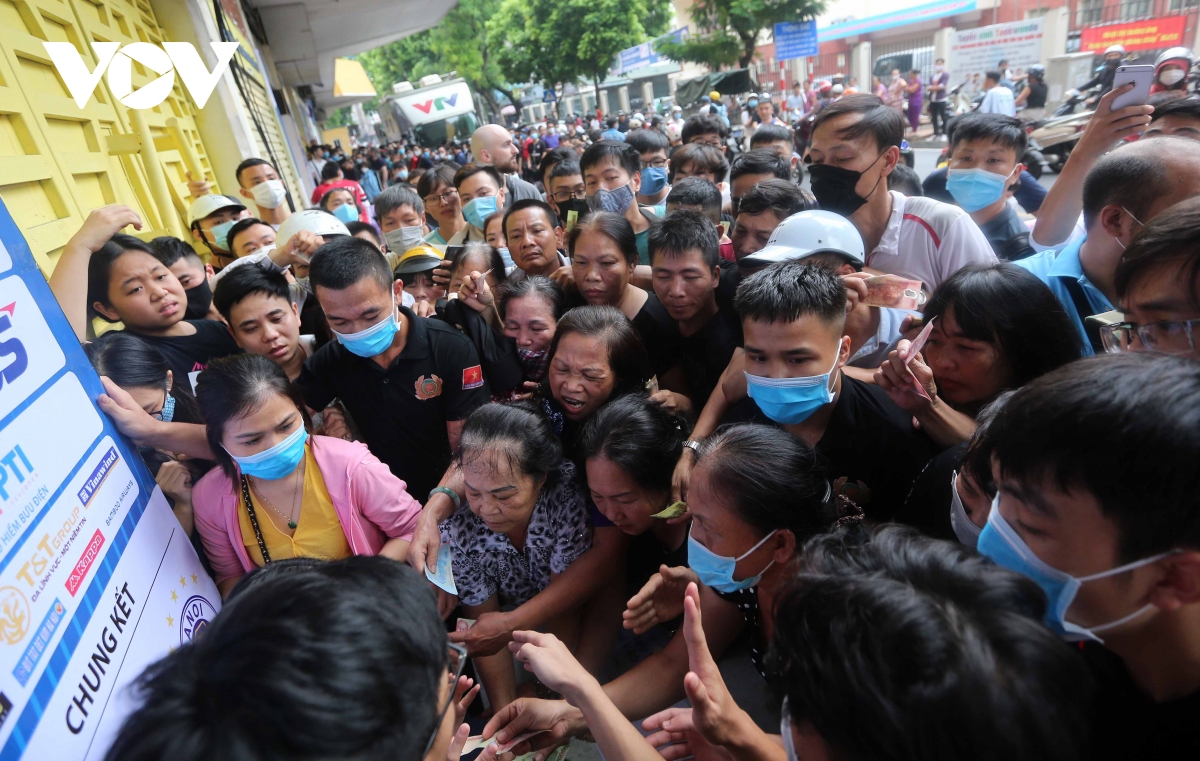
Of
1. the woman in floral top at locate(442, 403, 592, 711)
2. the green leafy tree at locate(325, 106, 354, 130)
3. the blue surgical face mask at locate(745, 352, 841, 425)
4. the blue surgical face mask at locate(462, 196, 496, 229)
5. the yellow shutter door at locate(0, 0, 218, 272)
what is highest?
the green leafy tree at locate(325, 106, 354, 130)

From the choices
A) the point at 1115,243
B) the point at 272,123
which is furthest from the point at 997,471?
the point at 272,123

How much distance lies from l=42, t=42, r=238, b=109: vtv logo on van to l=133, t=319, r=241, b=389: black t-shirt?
1.83 meters

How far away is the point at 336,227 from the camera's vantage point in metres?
3.69

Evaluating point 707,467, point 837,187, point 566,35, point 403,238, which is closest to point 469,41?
point 566,35

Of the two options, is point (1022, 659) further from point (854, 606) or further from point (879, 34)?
point (879, 34)


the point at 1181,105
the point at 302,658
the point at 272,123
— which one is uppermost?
the point at 272,123

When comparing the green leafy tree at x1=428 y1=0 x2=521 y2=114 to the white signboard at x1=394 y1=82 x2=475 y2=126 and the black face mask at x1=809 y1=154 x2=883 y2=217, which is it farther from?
the black face mask at x1=809 y1=154 x2=883 y2=217

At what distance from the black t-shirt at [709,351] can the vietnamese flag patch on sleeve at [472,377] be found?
3.22 ft

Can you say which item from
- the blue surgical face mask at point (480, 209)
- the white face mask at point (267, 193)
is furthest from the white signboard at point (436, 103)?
the blue surgical face mask at point (480, 209)

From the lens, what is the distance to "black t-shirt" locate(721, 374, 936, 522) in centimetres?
199

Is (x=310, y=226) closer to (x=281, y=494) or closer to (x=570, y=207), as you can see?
(x=570, y=207)

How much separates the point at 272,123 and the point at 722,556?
11767 mm

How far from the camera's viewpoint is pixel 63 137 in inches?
125

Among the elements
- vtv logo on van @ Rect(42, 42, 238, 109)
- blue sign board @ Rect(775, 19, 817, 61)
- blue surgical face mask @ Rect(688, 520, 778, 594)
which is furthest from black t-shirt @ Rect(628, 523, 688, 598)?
blue sign board @ Rect(775, 19, 817, 61)
